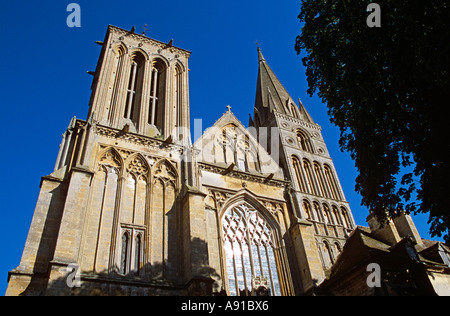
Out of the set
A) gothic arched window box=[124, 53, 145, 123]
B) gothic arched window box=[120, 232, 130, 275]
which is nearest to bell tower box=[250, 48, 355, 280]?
gothic arched window box=[120, 232, 130, 275]

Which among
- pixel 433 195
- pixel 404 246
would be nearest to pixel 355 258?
pixel 404 246

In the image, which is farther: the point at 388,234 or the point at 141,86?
the point at 141,86

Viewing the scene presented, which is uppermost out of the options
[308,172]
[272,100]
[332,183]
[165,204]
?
[272,100]

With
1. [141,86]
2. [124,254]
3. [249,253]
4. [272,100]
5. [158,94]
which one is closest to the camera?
[124,254]

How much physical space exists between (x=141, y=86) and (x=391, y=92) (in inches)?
547

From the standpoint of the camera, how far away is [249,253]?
15695 millimetres

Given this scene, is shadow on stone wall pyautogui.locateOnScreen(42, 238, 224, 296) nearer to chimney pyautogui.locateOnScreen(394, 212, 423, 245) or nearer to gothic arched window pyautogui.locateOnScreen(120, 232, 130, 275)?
gothic arched window pyautogui.locateOnScreen(120, 232, 130, 275)

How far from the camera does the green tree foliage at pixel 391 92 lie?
27.7 ft

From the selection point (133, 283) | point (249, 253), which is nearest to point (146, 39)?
point (249, 253)

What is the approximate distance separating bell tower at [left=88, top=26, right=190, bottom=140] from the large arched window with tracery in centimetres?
524

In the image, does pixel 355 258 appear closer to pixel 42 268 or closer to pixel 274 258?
pixel 274 258

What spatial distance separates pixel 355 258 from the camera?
14.9m

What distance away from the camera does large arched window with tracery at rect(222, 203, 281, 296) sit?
14.6 m

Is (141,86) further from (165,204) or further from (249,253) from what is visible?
(249,253)
